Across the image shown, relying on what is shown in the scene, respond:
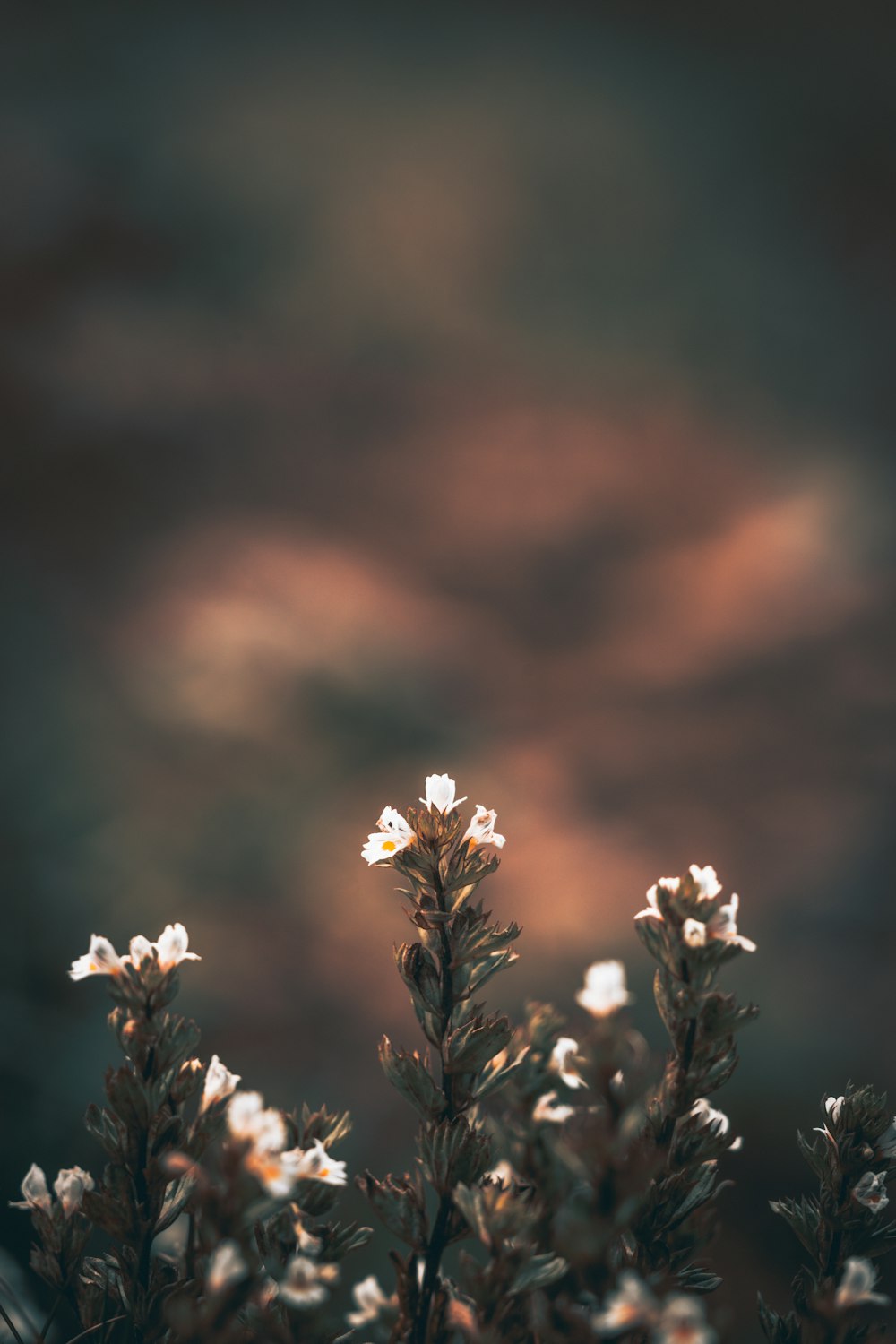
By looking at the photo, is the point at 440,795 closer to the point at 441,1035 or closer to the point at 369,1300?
the point at 441,1035

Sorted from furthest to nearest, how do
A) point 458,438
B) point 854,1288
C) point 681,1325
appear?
point 458,438 < point 854,1288 < point 681,1325

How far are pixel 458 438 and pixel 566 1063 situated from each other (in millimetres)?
1564

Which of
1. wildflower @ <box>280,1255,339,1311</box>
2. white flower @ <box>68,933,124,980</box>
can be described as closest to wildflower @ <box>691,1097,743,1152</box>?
wildflower @ <box>280,1255,339,1311</box>

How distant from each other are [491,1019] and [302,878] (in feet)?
3.68

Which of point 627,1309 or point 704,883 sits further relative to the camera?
point 704,883

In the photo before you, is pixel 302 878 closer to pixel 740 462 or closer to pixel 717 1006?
pixel 740 462

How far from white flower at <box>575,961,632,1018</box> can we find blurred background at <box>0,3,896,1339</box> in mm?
1214

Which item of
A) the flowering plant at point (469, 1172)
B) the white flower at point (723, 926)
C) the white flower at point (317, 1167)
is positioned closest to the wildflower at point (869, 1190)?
the flowering plant at point (469, 1172)

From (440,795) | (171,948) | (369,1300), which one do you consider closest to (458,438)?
(440,795)

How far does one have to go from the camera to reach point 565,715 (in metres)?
1.84

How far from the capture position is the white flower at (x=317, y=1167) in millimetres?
509

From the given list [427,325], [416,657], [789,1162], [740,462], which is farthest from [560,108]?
[789,1162]

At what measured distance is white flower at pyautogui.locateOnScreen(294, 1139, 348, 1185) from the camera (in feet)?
1.67

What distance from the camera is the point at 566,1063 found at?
0.52 metres
